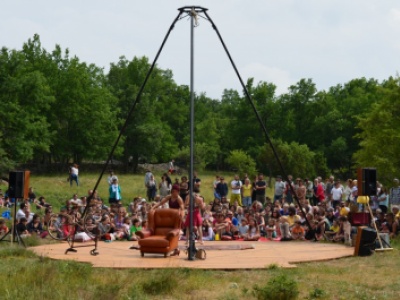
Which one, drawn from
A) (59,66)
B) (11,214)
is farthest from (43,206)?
(59,66)

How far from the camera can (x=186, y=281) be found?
923cm

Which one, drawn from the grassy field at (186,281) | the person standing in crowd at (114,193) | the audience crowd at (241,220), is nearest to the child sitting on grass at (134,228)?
the audience crowd at (241,220)

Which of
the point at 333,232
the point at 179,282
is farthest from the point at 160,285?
the point at 333,232

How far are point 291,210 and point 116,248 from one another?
466 centimetres

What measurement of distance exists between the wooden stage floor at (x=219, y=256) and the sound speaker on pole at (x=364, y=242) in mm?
214

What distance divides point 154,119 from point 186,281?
44.4 meters

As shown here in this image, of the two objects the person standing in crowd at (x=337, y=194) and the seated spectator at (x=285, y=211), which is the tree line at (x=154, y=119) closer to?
the person standing in crowd at (x=337, y=194)

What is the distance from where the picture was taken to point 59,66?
159ft

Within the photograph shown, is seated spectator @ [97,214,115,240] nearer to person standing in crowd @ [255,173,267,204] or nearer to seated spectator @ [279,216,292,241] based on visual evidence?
seated spectator @ [279,216,292,241]

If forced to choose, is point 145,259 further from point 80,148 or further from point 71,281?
point 80,148

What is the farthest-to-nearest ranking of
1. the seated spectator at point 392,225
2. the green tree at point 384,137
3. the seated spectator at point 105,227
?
1. the green tree at point 384,137
2. the seated spectator at point 105,227
3. the seated spectator at point 392,225

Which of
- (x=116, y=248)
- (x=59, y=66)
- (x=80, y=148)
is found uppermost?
(x=59, y=66)

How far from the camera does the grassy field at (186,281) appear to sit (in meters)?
8.15

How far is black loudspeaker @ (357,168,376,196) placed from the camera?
12.9 meters
